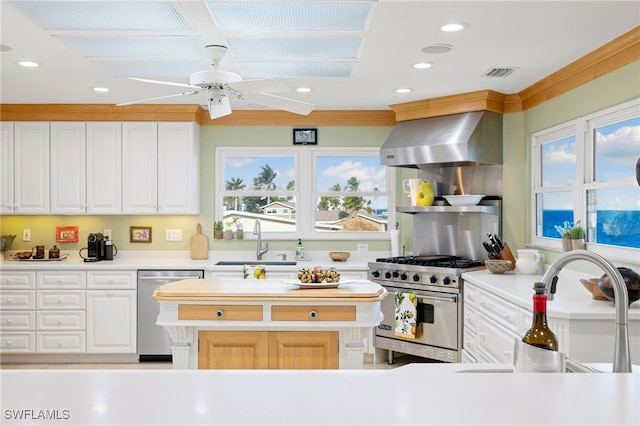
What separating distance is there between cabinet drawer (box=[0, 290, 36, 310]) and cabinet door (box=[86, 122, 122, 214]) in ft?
3.27

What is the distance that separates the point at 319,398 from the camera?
2.82ft

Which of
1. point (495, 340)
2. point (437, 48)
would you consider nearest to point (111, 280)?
point (495, 340)

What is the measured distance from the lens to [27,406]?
81 cm

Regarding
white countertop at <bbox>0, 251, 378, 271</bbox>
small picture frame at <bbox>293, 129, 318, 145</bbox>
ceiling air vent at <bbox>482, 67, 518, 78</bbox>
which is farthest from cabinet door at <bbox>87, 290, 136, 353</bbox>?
ceiling air vent at <bbox>482, 67, 518, 78</bbox>

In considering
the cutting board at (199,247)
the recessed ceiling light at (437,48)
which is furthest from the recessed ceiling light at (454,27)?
the cutting board at (199,247)

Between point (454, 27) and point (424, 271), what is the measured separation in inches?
89.5

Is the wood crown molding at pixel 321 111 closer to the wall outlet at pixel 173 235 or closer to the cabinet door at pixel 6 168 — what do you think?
the cabinet door at pixel 6 168

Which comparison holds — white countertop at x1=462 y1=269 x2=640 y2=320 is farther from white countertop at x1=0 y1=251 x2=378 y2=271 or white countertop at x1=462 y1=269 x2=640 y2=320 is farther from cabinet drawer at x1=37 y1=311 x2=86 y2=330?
cabinet drawer at x1=37 y1=311 x2=86 y2=330

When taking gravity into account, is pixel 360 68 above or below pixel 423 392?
above

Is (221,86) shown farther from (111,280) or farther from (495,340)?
(111,280)

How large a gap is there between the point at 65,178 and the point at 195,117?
4.72 feet

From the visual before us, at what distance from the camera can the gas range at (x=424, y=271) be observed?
182 inches

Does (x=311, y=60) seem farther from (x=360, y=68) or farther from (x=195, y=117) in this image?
(x=195, y=117)

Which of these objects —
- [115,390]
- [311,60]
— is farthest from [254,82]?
[115,390]
